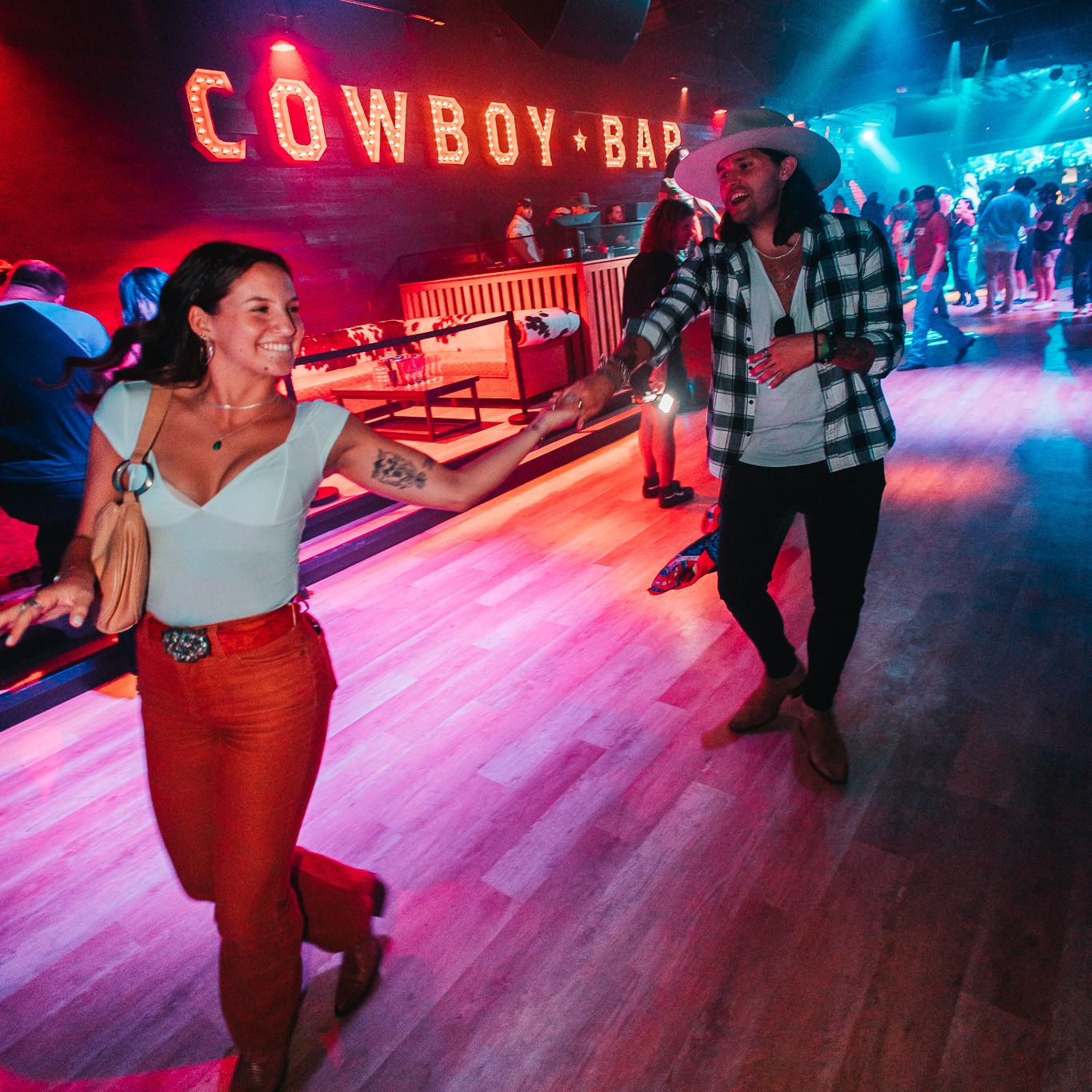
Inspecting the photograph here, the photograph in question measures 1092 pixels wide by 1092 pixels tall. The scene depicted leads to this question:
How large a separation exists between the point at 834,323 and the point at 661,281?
2145mm

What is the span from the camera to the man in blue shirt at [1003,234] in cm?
854

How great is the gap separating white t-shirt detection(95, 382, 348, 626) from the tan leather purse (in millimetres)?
19

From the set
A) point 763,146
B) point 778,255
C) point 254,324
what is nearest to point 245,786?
point 254,324

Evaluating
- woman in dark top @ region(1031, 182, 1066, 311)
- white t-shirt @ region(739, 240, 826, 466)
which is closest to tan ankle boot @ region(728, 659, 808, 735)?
white t-shirt @ region(739, 240, 826, 466)

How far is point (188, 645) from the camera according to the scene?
1.17 metres

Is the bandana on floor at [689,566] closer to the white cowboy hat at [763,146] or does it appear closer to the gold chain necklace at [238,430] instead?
the white cowboy hat at [763,146]

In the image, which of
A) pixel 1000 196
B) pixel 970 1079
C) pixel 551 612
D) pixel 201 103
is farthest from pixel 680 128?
pixel 970 1079

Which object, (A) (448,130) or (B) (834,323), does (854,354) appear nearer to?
(B) (834,323)

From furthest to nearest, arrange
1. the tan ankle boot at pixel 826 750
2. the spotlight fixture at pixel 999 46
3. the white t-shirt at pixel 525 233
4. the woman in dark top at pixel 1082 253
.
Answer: the spotlight fixture at pixel 999 46, the woman in dark top at pixel 1082 253, the white t-shirt at pixel 525 233, the tan ankle boot at pixel 826 750

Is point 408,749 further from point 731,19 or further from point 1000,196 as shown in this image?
point 731,19

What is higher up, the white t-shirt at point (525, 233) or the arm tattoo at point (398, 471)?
Result: the white t-shirt at point (525, 233)

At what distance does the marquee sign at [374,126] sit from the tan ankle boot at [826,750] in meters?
6.75

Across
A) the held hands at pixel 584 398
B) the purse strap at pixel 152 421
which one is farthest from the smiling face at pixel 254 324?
the held hands at pixel 584 398

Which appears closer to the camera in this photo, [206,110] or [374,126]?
[206,110]
